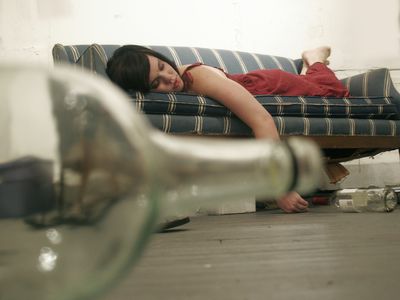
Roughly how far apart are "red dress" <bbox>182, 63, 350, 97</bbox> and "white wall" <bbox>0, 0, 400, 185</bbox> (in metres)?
0.80

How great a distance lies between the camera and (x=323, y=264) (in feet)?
2.15

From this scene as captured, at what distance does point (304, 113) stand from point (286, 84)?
164mm

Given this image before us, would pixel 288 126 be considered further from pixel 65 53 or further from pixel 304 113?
pixel 65 53

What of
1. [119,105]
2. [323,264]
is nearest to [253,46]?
[323,264]

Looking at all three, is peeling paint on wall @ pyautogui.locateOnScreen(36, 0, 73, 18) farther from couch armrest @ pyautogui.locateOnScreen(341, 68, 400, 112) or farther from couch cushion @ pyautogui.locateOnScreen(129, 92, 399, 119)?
couch armrest @ pyautogui.locateOnScreen(341, 68, 400, 112)

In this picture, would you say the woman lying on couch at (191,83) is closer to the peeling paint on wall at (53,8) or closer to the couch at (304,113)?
the couch at (304,113)

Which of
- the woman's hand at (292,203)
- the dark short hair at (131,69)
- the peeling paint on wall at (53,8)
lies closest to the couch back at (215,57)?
the peeling paint on wall at (53,8)

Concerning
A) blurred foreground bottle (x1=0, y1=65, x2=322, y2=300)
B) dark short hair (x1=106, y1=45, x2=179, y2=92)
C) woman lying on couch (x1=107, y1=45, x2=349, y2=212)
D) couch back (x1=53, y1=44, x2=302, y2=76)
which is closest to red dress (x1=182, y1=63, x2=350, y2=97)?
woman lying on couch (x1=107, y1=45, x2=349, y2=212)

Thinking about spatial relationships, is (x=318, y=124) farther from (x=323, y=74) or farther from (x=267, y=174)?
(x=267, y=174)

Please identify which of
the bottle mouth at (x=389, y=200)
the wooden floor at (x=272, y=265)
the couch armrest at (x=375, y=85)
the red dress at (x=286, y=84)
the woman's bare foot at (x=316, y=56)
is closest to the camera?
the wooden floor at (x=272, y=265)

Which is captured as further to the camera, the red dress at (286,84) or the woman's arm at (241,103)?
the red dress at (286,84)

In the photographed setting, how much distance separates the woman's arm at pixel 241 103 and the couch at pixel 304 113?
37mm

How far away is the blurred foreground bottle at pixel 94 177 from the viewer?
28cm

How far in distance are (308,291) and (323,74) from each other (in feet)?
6.10
